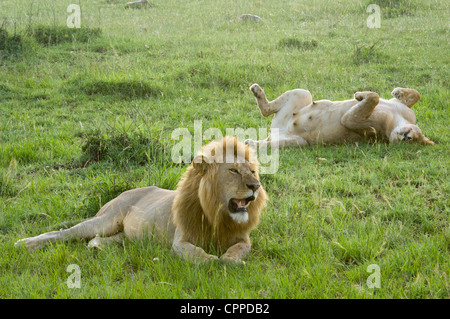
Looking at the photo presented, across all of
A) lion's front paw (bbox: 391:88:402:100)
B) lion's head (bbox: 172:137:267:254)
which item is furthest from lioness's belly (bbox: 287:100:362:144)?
lion's head (bbox: 172:137:267:254)

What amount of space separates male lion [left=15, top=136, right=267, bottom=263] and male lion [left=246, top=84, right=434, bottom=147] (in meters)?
2.99

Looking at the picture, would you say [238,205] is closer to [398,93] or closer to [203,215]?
[203,215]

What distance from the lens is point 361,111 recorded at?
688 centimetres

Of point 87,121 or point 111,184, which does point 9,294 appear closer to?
point 111,184

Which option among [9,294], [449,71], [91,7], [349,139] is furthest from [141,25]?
[9,294]

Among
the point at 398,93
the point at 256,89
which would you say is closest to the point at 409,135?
the point at 398,93

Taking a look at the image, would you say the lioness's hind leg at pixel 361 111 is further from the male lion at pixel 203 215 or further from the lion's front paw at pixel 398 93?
the male lion at pixel 203 215

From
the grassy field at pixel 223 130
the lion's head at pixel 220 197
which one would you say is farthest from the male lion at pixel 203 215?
the grassy field at pixel 223 130

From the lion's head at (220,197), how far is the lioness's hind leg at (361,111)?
2998mm

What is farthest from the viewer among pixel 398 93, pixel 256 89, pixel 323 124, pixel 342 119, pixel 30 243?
pixel 256 89

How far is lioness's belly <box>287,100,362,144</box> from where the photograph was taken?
715 cm

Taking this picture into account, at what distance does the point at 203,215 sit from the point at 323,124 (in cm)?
348

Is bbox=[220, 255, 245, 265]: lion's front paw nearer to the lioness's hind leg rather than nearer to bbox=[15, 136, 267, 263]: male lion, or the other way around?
bbox=[15, 136, 267, 263]: male lion

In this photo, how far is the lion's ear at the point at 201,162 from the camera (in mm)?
4082
